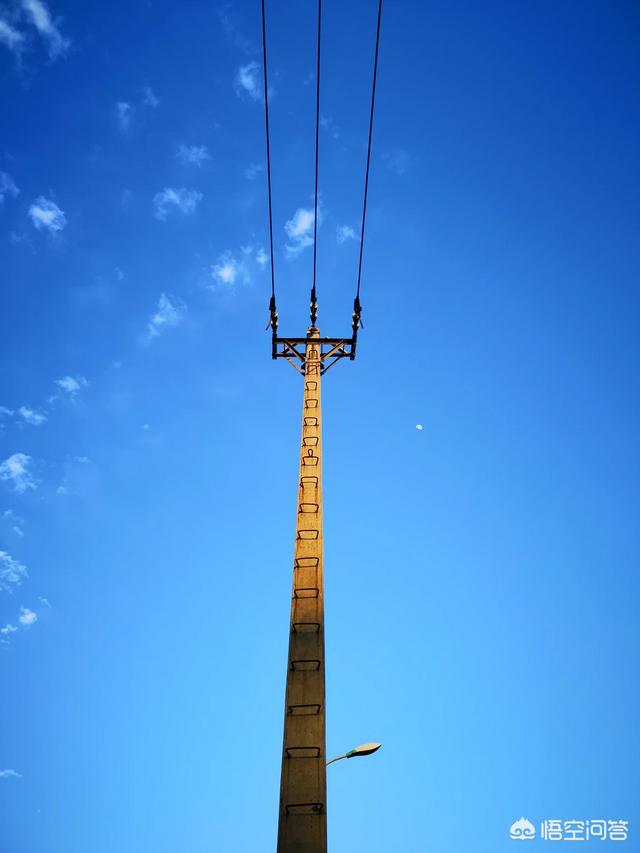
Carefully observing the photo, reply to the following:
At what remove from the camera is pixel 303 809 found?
5656 mm

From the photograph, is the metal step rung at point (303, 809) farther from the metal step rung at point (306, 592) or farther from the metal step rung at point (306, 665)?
the metal step rung at point (306, 592)

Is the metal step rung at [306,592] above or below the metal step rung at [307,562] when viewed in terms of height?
below

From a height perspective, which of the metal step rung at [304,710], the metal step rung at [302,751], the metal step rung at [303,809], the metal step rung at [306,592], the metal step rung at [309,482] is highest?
the metal step rung at [309,482]

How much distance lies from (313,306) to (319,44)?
5538 mm

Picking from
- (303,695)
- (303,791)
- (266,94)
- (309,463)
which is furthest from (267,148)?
(303,791)

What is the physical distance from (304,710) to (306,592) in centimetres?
149

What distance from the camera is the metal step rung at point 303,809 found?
5633mm

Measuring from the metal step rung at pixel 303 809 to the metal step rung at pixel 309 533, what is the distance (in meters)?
3.27

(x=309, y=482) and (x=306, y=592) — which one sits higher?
(x=309, y=482)

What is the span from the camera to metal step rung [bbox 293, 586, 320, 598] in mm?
7172

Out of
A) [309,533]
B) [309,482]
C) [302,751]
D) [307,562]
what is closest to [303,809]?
[302,751]

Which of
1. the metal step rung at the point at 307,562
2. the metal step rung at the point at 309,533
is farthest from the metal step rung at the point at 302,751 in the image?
the metal step rung at the point at 309,533

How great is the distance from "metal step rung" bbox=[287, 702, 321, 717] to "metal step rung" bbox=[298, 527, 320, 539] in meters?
2.30

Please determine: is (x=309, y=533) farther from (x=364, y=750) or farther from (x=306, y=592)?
(x=364, y=750)
